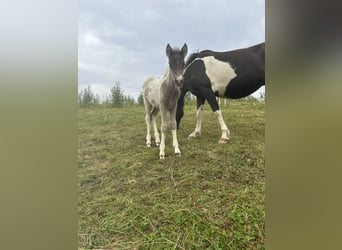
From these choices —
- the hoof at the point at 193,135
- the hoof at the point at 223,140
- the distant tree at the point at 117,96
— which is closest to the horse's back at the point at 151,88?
the distant tree at the point at 117,96

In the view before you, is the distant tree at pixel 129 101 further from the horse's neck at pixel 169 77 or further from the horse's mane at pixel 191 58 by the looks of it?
the horse's mane at pixel 191 58

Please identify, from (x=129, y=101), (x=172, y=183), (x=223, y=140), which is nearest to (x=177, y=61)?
(x=129, y=101)

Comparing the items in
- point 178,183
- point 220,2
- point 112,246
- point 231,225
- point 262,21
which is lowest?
point 112,246

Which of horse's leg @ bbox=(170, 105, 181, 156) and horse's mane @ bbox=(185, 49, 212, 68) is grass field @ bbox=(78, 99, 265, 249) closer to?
horse's leg @ bbox=(170, 105, 181, 156)

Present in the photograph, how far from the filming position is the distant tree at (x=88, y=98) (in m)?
1.33

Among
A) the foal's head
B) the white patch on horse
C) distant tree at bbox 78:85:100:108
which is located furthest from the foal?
distant tree at bbox 78:85:100:108

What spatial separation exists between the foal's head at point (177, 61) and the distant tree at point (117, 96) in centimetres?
25

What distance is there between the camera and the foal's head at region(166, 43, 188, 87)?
1.34 metres

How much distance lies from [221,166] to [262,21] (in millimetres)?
621
